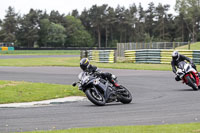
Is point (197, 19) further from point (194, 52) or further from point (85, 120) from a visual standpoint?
point (85, 120)

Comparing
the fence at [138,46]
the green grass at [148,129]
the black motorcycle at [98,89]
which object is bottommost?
the green grass at [148,129]

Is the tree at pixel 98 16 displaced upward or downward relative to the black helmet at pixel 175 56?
upward

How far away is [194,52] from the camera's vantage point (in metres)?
33.2

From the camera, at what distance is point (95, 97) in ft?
40.5

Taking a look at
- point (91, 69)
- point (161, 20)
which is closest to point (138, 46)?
point (91, 69)

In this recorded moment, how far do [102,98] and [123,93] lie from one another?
82 centimetres

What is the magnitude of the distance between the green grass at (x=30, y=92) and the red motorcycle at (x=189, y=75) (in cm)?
386

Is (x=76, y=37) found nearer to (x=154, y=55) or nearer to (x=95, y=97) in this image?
(x=154, y=55)

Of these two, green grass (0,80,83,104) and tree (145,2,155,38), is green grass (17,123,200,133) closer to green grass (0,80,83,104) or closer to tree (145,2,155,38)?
green grass (0,80,83,104)

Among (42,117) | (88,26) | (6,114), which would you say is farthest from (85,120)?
(88,26)

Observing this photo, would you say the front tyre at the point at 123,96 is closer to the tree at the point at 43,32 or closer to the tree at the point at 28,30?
the tree at the point at 28,30

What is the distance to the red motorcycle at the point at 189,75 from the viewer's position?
Answer: 16172 mm

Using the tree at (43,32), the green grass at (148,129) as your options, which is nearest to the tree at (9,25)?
the tree at (43,32)

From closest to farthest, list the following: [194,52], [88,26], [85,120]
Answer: [85,120], [194,52], [88,26]
